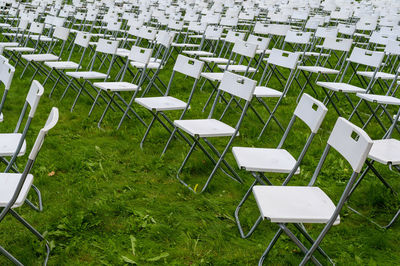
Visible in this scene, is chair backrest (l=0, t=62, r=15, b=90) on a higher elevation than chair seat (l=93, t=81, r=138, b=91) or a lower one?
higher

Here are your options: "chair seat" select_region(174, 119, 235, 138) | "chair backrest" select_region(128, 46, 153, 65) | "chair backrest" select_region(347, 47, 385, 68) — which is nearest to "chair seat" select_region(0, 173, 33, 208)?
"chair seat" select_region(174, 119, 235, 138)

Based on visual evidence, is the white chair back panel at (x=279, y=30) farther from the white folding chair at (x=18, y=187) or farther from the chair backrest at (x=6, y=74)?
the white folding chair at (x=18, y=187)

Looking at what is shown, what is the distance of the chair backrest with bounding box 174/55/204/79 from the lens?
4773 mm

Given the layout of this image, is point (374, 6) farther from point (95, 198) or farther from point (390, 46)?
point (95, 198)

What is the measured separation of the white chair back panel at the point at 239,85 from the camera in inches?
156

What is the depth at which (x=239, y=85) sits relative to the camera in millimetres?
4164

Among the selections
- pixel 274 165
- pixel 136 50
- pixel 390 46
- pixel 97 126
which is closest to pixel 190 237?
pixel 274 165

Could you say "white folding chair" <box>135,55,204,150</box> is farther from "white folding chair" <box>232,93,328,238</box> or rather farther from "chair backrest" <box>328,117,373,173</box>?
"chair backrest" <box>328,117,373,173</box>

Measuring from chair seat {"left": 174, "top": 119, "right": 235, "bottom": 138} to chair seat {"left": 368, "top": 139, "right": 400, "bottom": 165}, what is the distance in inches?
50.1

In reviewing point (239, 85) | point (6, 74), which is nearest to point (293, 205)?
point (239, 85)

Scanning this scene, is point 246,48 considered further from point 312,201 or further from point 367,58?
point 312,201

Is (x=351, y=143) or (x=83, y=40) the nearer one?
(x=351, y=143)

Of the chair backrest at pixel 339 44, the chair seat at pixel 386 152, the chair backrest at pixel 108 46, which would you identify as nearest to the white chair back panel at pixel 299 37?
the chair backrest at pixel 339 44

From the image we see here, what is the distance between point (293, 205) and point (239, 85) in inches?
69.5
